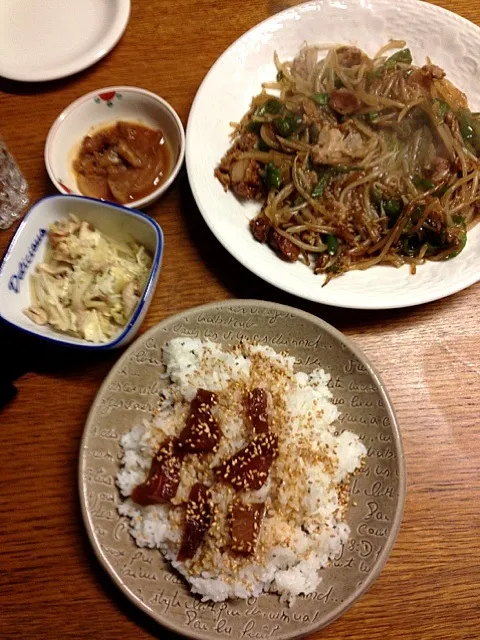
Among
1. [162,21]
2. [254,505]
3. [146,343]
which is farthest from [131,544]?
[162,21]

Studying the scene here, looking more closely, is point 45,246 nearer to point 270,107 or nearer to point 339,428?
point 270,107

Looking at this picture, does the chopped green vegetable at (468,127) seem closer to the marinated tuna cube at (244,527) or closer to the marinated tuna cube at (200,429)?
the marinated tuna cube at (200,429)

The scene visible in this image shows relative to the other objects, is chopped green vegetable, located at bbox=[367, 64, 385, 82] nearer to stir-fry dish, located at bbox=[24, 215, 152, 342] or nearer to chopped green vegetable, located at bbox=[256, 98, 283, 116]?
chopped green vegetable, located at bbox=[256, 98, 283, 116]

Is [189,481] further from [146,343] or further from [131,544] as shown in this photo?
[146,343]

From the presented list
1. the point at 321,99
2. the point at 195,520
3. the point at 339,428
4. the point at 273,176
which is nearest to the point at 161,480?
the point at 195,520

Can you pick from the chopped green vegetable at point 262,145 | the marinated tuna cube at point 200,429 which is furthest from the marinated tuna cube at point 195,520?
the chopped green vegetable at point 262,145

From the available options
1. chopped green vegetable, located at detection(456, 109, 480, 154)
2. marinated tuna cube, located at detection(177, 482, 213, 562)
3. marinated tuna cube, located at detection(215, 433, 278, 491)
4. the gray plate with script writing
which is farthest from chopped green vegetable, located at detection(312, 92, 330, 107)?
marinated tuna cube, located at detection(177, 482, 213, 562)
